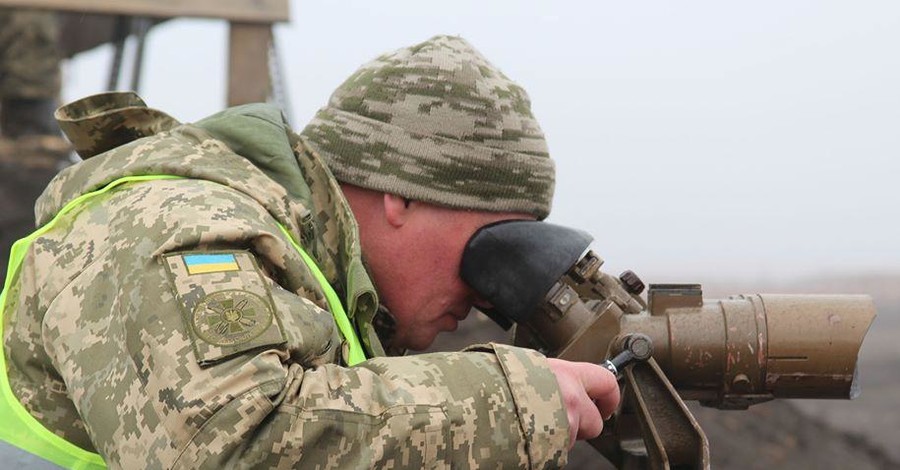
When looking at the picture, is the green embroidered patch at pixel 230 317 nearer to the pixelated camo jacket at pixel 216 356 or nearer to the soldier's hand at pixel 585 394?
the pixelated camo jacket at pixel 216 356

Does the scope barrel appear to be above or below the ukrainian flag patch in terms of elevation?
below

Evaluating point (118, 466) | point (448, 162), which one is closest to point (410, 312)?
point (448, 162)

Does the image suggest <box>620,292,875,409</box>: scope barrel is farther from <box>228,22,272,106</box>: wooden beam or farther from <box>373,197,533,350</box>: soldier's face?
<box>228,22,272,106</box>: wooden beam

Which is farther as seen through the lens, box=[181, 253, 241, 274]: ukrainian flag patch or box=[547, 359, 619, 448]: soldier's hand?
box=[547, 359, 619, 448]: soldier's hand

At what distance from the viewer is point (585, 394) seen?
92.0 inches

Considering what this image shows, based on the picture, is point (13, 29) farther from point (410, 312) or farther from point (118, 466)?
point (118, 466)

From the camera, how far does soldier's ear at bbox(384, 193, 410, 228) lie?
275 cm

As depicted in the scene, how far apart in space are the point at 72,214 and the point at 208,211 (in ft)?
1.12

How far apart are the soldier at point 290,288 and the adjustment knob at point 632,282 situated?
26 cm

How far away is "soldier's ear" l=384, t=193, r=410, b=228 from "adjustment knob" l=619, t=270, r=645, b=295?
21.4 inches

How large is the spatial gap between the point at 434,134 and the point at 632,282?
0.58 metres

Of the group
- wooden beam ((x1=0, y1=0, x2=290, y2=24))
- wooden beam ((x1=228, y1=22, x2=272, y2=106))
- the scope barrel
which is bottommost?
wooden beam ((x1=228, y1=22, x2=272, y2=106))

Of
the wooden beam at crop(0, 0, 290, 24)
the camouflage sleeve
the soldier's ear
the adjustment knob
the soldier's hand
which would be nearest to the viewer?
the camouflage sleeve

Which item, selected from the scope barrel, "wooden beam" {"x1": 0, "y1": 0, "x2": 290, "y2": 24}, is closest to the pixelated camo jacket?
the scope barrel
